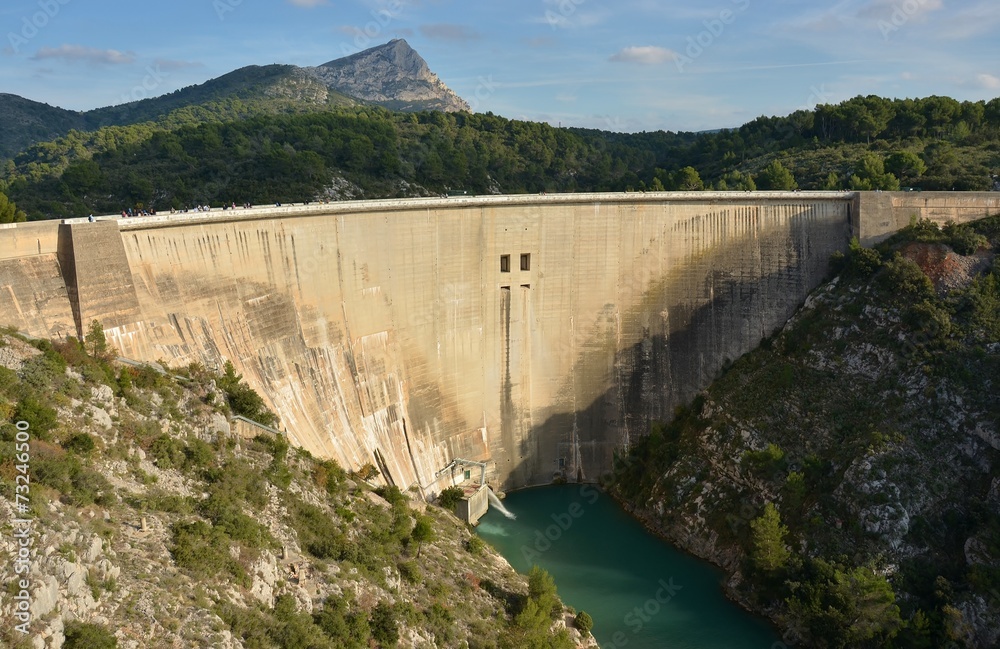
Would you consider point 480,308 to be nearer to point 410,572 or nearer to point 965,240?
point 410,572

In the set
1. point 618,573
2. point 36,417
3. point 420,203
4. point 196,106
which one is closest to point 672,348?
point 618,573

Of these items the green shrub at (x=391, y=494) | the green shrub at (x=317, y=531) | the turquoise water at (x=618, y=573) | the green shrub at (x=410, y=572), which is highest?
the green shrub at (x=317, y=531)

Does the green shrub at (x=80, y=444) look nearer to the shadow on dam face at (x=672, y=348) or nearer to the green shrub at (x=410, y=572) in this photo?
the green shrub at (x=410, y=572)

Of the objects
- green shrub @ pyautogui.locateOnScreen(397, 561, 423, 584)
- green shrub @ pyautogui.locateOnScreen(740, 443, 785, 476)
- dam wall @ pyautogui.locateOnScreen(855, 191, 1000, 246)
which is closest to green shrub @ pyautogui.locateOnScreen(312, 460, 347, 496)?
green shrub @ pyautogui.locateOnScreen(397, 561, 423, 584)

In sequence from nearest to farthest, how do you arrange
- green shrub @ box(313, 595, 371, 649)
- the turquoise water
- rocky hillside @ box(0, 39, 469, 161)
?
green shrub @ box(313, 595, 371, 649)
the turquoise water
rocky hillside @ box(0, 39, 469, 161)

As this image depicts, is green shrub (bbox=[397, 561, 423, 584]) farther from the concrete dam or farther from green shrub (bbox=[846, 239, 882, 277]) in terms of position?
green shrub (bbox=[846, 239, 882, 277])

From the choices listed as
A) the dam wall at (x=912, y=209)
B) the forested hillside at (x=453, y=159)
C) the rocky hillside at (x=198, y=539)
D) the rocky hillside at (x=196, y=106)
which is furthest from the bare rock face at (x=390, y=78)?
the rocky hillside at (x=198, y=539)

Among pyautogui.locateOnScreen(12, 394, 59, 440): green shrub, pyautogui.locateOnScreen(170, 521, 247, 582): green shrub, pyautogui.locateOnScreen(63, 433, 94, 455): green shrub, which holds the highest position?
pyautogui.locateOnScreen(12, 394, 59, 440): green shrub
